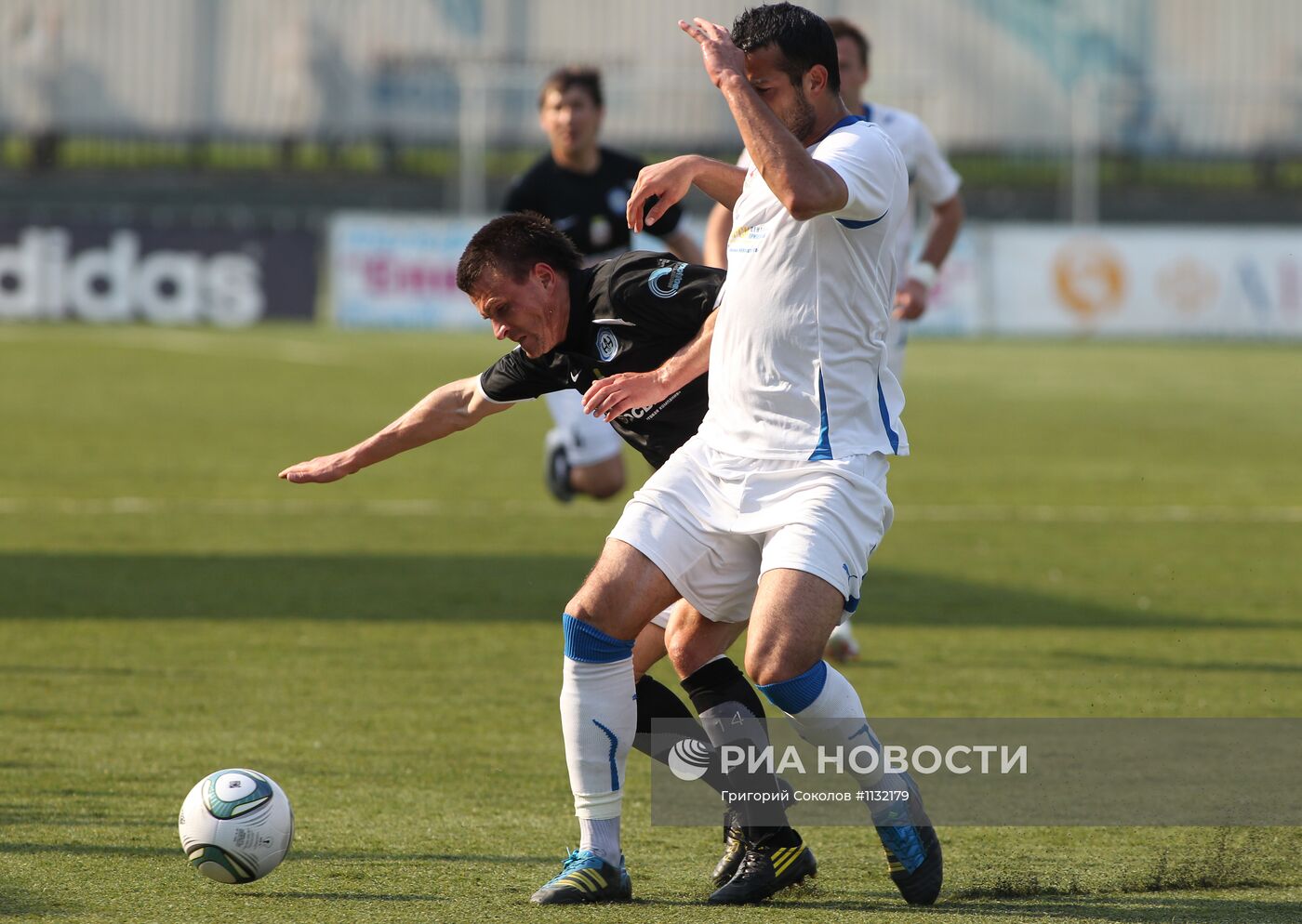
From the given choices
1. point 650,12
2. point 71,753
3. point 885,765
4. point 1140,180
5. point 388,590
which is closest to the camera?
point 885,765

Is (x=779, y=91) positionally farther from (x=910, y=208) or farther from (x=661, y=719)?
(x=910, y=208)

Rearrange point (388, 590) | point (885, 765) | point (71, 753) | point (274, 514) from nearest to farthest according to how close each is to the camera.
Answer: point (885, 765)
point (71, 753)
point (388, 590)
point (274, 514)

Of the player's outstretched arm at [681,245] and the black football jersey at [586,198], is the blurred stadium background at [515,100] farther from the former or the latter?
the player's outstretched arm at [681,245]

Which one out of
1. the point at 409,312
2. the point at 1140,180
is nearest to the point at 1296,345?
the point at 1140,180

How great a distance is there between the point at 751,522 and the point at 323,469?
121 centimetres

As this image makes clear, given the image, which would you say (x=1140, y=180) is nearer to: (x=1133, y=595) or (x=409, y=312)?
(x=409, y=312)

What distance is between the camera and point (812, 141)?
4484 mm

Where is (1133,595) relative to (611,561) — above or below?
below

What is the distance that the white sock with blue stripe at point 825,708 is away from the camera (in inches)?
170

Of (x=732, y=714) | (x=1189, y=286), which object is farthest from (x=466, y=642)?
(x=1189, y=286)

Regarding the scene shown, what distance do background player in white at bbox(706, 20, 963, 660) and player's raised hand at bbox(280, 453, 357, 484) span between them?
2379 mm

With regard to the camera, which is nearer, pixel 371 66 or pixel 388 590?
pixel 388 590

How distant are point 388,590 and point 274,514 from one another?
2884 millimetres

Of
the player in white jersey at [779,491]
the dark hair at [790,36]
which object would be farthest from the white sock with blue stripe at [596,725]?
the dark hair at [790,36]
